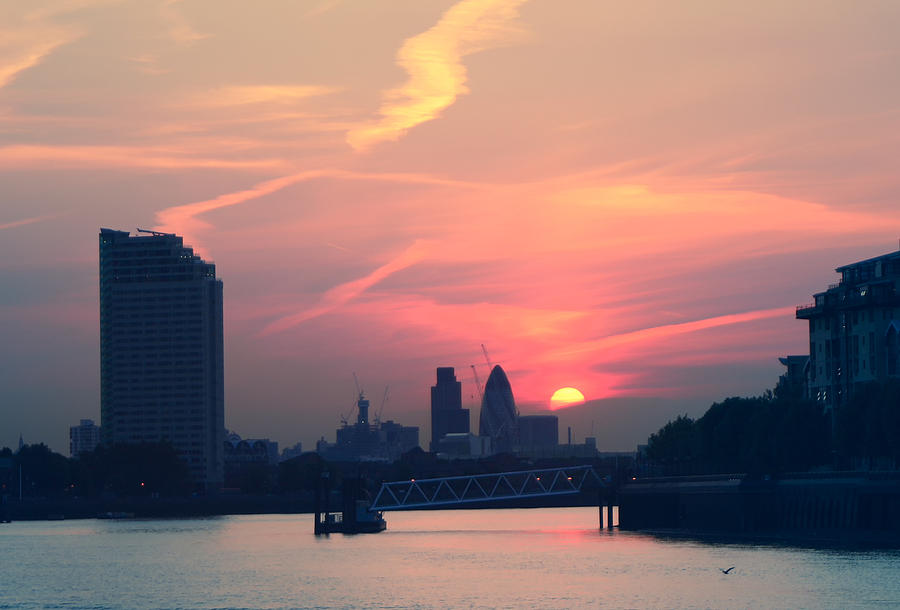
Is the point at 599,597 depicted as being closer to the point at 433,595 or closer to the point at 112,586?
the point at 433,595

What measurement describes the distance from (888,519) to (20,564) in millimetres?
97907

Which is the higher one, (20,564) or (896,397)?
(896,397)

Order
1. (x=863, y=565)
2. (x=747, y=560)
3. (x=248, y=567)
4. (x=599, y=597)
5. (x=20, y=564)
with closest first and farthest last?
(x=599, y=597) < (x=863, y=565) < (x=747, y=560) < (x=248, y=567) < (x=20, y=564)

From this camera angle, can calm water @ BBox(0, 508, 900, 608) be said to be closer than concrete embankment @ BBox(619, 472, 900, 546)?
Yes

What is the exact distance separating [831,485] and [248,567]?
65494mm

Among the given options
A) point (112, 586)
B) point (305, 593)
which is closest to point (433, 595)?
point (305, 593)

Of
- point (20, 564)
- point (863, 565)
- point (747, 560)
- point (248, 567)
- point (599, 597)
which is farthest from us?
point (20, 564)

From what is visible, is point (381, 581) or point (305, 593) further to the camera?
point (381, 581)

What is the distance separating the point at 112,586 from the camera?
151125mm

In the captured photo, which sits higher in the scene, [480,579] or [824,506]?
[824,506]

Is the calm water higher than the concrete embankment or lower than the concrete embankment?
lower

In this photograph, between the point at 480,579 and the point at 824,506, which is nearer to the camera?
the point at 480,579

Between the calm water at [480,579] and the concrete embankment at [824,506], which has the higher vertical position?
the concrete embankment at [824,506]

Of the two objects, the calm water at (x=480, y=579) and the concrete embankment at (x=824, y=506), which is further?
the concrete embankment at (x=824, y=506)
